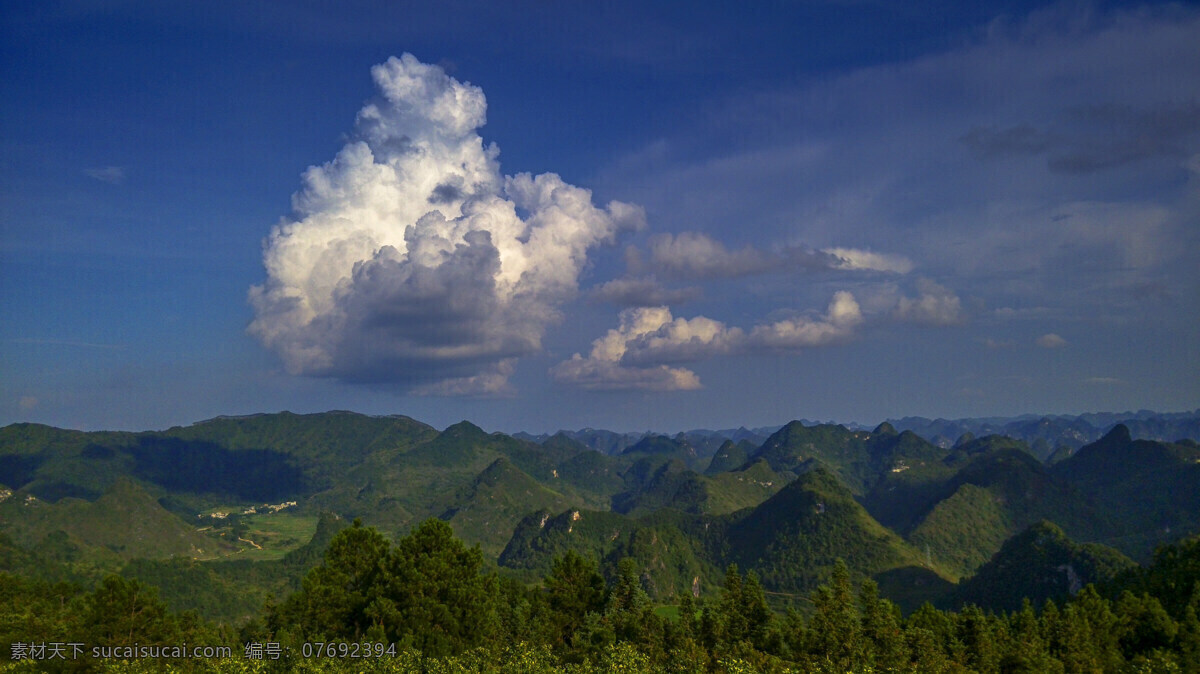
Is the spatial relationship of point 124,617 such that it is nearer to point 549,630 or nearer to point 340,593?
point 340,593

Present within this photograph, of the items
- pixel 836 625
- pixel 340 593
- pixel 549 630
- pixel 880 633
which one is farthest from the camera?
pixel 549 630

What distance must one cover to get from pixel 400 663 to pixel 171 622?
50.0 metres

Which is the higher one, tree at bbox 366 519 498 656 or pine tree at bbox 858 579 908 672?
tree at bbox 366 519 498 656

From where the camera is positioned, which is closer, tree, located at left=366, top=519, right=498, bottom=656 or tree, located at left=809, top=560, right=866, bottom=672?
tree, located at left=366, top=519, right=498, bottom=656

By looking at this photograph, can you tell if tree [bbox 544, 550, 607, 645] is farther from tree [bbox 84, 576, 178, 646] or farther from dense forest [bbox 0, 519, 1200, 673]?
tree [bbox 84, 576, 178, 646]

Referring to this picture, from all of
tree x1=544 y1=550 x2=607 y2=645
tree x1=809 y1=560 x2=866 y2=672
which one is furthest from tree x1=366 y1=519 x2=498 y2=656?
tree x1=809 y1=560 x2=866 y2=672

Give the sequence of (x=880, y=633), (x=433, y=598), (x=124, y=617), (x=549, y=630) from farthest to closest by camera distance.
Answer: (x=549, y=630)
(x=880, y=633)
(x=433, y=598)
(x=124, y=617)

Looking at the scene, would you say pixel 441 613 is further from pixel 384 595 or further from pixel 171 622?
pixel 171 622

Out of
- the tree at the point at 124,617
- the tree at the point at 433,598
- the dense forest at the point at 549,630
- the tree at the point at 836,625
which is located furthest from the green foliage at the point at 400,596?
the tree at the point at 836,625

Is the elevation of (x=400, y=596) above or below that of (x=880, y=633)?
above

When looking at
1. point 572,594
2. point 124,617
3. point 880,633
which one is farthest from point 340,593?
point 880,633

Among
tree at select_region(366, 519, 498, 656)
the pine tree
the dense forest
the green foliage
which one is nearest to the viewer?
the dense forest

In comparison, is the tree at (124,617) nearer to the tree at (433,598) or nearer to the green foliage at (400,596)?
the green foliage at (400,596)

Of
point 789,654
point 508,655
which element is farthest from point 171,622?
point 789,654
